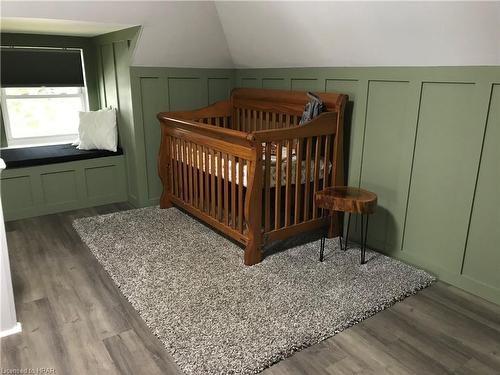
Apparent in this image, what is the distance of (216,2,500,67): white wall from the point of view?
1.92 metres

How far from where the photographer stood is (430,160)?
237cm

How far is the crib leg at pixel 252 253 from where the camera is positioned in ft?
8.23

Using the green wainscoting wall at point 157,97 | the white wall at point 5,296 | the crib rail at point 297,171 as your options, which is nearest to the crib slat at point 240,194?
the crib rail at point 297,171

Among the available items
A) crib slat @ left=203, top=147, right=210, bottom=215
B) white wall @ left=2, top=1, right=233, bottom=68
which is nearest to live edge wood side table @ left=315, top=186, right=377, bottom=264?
crib slat @ left=203, top=147, right=210, bottom=215

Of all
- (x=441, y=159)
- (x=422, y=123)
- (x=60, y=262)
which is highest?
(x=422, y=123)

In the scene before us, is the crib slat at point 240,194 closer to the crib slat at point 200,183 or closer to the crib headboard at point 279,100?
the crib slat at point 200,183

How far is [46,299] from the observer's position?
2.19 meters

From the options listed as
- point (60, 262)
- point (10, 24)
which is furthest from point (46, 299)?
point (10, 24)

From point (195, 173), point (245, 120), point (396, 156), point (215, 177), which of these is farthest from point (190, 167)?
point (396, 156)

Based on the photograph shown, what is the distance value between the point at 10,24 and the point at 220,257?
2461 millimetres

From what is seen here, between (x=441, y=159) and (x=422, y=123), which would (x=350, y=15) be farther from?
(x=441, y=159)

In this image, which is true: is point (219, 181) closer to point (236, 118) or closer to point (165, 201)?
point (165, 201)

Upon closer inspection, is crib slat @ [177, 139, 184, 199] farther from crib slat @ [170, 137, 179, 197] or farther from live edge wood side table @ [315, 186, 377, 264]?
live edge wood side table @ [315, 186, 377, 264]

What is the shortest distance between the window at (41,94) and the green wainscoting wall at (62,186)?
2.35ft
